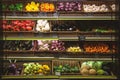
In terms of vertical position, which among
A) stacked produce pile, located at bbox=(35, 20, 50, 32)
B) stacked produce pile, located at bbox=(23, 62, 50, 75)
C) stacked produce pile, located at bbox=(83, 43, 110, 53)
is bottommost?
stacked produce pile, located at bbox=(23, 62, 50, 75)

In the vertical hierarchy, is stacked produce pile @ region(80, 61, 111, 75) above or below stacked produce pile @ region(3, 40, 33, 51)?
below

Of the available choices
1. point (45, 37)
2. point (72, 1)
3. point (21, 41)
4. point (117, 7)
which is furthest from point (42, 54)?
point (117, 7)

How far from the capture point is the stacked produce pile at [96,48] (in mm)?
3965

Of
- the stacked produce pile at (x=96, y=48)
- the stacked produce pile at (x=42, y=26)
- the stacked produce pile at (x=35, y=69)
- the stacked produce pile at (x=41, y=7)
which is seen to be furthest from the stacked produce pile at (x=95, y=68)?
the stacked produce pile at (x=41, y=7)

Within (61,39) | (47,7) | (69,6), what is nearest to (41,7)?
(47,7)

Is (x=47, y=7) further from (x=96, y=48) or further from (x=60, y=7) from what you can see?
(x=96, y=48)

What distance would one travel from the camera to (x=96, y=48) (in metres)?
4.05

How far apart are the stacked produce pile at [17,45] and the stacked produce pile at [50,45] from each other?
6.2 inches

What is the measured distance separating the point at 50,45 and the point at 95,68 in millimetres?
775

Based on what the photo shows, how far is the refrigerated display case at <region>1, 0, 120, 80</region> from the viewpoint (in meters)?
3.73

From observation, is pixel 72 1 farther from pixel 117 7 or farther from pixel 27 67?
pixel 27 67

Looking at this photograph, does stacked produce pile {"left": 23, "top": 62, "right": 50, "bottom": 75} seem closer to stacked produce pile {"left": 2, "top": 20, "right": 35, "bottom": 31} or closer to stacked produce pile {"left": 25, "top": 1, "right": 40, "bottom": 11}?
stacked produce pile {"left": 2, "top": 20, "right": 35, "bottom": 31}

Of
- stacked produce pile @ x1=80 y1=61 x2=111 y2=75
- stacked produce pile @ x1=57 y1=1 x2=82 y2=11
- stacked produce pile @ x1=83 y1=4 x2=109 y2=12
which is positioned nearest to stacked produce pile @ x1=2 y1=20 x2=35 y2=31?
stacked produce pile @ x1=57 y1=1 x2=82 y2=11

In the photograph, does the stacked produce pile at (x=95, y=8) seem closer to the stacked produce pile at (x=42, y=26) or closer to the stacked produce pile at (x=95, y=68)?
the stacked produce pile at (x=42, y=26)
